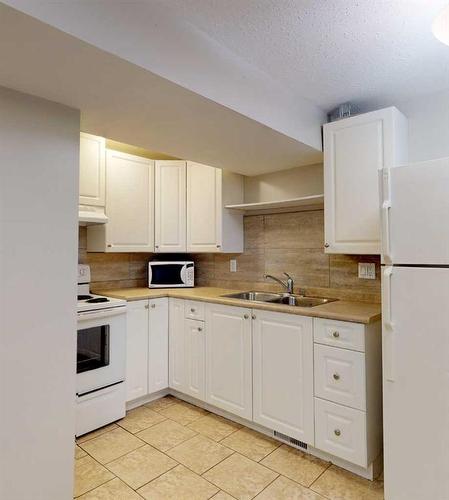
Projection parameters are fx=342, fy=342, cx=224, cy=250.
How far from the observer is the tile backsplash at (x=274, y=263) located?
2648 mm

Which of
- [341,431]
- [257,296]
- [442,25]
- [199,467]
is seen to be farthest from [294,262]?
[442,25]

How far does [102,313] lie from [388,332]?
188cm

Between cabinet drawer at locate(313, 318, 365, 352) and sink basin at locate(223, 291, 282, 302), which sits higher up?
sink basin at locate(223, 291, 282, 302)

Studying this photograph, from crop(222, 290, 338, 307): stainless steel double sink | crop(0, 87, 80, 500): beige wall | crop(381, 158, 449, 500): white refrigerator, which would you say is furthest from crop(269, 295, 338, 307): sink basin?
crop(0, 87, 80, 500): beige wall

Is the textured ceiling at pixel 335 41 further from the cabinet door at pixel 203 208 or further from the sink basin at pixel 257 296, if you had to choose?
the sink basin at pixel 257 296

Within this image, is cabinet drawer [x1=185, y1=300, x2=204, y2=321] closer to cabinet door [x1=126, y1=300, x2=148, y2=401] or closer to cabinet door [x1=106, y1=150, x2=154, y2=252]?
cabinet door [x1=126, y1=300, x2=148, y2=401]

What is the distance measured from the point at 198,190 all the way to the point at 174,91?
5.64 feet

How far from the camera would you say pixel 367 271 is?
2520mm

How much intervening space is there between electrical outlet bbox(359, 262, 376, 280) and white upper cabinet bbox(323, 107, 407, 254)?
34 centimetres

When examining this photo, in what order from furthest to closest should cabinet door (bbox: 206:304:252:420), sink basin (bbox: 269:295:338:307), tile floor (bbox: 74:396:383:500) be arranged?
sink basin (bbox: 269:295:338:307), cabinet door (bbox: 206:304:252:420), tile floor (bbox: 74:396:383:500)

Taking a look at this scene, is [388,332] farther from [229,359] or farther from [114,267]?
[114,267]

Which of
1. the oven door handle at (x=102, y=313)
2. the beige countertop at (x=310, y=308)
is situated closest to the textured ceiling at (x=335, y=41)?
the beige countertop at (x=310, y=308)

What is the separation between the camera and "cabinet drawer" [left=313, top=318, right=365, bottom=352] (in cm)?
193

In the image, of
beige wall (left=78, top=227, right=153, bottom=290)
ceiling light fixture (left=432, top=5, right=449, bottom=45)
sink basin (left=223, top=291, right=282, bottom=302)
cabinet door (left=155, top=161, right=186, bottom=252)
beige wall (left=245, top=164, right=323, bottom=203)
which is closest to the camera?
ceiling light fixture (left=432, top=5, right=449, bottom=45)
